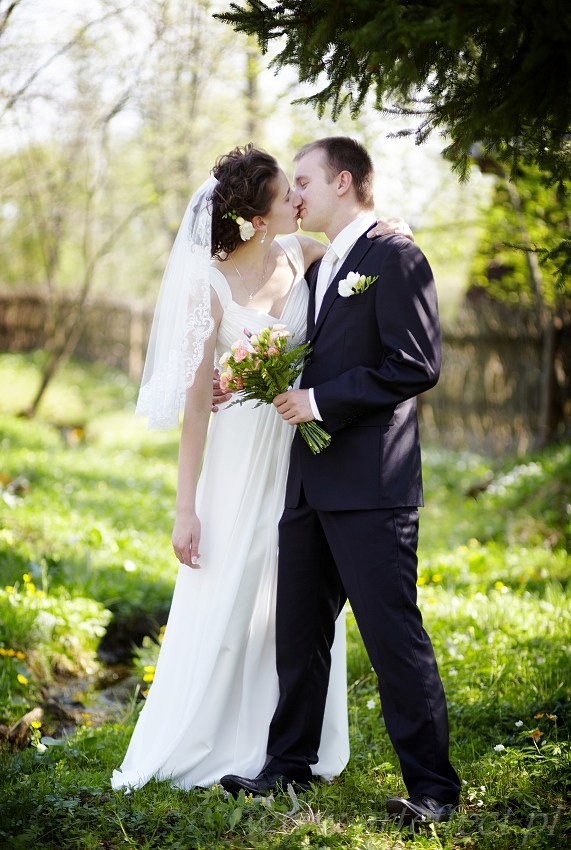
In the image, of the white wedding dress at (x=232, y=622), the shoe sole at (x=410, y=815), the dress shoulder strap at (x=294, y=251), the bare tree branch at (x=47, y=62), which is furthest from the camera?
the bare tree branch at (x=47, y=62)

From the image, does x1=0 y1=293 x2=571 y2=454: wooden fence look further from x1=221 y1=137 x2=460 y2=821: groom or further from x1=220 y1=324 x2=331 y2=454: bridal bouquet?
x1=220 y1=324 x2=331 y2=454: bridal bouquet

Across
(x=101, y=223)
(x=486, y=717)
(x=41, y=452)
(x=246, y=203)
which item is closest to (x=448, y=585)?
(x=486, y=717)

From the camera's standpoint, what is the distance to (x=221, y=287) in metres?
3.20

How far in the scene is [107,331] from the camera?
1778cm

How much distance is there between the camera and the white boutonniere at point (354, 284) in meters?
2.79

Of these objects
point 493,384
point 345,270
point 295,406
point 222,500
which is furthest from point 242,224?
point 493,384

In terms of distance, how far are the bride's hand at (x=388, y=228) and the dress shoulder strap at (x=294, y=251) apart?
515mm

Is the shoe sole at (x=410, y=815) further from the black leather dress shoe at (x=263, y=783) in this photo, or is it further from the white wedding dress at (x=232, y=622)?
the white wedding dress at (x=232, y=622)

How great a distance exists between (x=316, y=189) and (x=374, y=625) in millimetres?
1627

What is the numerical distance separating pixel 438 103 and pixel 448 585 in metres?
3.25

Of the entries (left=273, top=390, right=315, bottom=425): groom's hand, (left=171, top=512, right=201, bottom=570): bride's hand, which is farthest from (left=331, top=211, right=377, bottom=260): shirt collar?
(left=171, top=512, right=201, bottom=570): bride's hand

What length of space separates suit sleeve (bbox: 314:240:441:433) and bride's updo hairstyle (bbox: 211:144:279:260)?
27.3 inches

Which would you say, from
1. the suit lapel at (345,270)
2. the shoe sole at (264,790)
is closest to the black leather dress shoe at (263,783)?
the shoe sole at (264,790)

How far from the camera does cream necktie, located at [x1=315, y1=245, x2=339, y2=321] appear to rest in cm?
308
